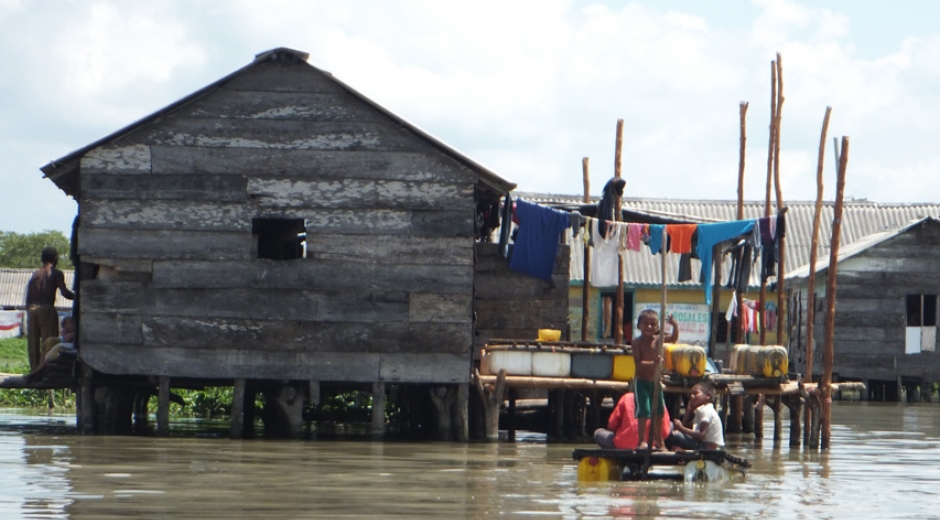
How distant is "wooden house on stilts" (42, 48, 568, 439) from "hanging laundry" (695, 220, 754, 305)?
3731 mm

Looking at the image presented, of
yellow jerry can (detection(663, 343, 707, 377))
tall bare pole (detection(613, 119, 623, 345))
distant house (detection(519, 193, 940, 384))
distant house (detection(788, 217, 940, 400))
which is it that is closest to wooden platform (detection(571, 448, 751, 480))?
yellow jerry can (detection(663, 343, 707, 377))

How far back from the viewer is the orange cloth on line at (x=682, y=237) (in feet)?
69.9

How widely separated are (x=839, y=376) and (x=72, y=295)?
21207 millimetres

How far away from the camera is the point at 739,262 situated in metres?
23.4

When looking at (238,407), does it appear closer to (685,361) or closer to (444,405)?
(444,405)

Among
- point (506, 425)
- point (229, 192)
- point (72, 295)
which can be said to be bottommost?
point (506, 425)

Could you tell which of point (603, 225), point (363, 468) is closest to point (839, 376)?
point (603, 225)

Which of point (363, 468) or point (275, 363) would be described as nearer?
point (363, 468)

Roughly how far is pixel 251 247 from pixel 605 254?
536cm

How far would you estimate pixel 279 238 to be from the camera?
23.8 m

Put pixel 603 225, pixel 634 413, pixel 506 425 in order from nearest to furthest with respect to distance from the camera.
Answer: pixel 634 413 → pixel 603 225 → pixel 506 425

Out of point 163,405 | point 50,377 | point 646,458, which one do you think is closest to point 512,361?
point 163,405

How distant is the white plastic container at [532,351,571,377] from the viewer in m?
19.6

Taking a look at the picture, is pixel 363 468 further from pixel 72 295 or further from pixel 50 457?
pixel 72 295
